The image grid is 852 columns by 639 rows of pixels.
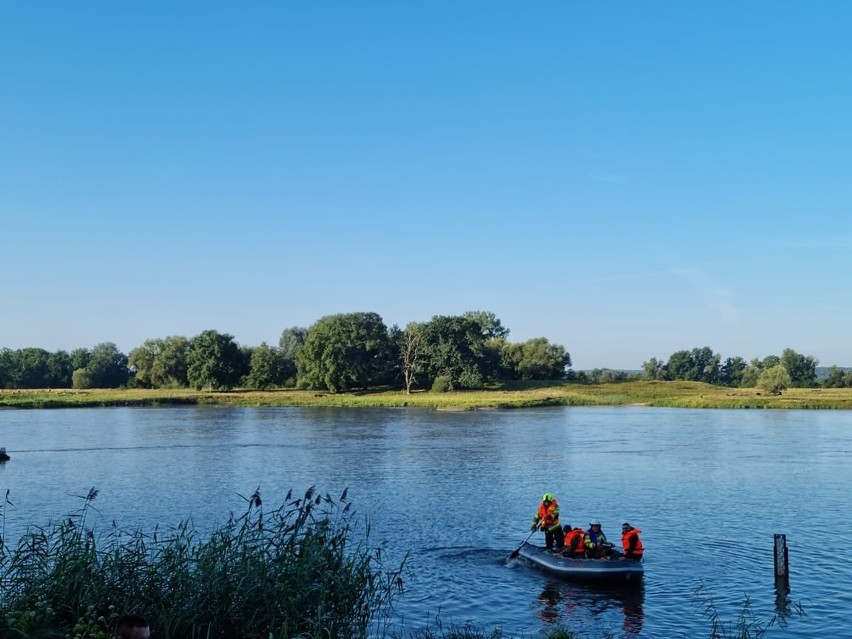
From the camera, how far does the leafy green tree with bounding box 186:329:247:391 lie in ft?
422

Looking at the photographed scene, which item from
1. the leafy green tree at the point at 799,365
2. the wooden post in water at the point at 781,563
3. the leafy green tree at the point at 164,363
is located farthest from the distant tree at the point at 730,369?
the wooden post in water at the point at 781,563

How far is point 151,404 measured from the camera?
4473 inches

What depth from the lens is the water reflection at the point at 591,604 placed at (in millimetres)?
Answer: 19547

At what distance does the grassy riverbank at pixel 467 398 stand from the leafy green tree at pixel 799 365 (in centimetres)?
4063

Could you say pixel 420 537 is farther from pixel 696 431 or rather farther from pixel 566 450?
pixel 696 431

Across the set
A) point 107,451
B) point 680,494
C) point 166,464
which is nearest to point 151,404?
point 107,451

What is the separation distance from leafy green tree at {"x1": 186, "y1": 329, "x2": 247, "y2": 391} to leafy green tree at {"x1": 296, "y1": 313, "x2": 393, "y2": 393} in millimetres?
10737

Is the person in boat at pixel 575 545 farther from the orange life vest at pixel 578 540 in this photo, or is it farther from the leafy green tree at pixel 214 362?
the leafy green tree at pixel 214 362

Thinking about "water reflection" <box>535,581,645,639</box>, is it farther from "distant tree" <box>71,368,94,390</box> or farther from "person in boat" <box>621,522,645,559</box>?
"distant tree" <box>71,368,94,390</box>

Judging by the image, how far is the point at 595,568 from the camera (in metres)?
22.7

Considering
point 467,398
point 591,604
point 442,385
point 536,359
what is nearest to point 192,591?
point 591,604

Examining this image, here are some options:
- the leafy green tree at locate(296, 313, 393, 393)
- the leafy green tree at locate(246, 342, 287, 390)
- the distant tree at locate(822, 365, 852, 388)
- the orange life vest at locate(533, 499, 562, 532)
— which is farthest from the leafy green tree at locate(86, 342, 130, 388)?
the orange life vest at locate(533, 499, 562, 532)

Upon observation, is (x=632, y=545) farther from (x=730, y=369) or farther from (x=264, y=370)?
(x=730, y=369)

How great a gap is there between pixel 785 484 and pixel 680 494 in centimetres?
714
